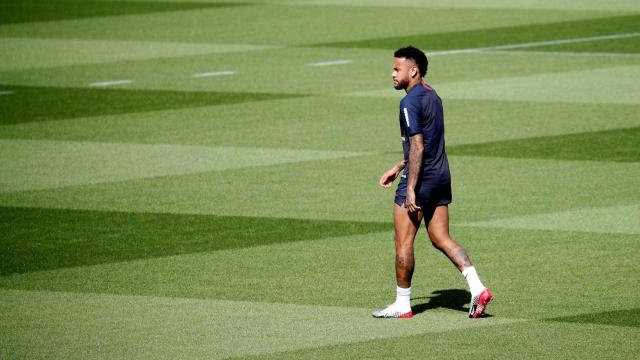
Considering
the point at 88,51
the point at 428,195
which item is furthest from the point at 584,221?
the point at 88,51

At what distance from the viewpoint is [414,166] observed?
11094 millimetres

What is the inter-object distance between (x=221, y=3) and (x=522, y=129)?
64.6 ft

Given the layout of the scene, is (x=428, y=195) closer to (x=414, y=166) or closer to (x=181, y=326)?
(x=414, y=166)

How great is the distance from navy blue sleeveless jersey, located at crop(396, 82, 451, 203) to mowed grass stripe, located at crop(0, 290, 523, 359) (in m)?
1.09

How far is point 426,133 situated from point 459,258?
104 centimetres

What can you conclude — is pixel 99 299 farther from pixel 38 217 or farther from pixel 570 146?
pixel 570 146

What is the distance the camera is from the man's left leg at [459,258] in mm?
11125

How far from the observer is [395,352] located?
10.4m

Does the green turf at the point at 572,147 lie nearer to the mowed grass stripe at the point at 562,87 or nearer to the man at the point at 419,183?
the mowed grass stripe at the point at 562,87

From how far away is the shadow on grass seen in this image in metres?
11.7

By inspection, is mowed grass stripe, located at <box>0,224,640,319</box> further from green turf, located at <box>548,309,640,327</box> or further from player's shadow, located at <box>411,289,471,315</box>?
green turf, located at <box>548,309,640,327</box>

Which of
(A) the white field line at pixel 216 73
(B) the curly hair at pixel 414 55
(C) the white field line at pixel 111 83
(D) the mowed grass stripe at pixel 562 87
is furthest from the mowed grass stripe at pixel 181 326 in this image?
(A) the white field line at pixel 216 73

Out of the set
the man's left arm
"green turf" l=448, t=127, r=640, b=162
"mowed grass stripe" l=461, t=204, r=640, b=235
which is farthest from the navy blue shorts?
"green turf" l=448, t=127, r=640, b=162

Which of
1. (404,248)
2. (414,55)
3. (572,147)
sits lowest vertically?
(404,248)
